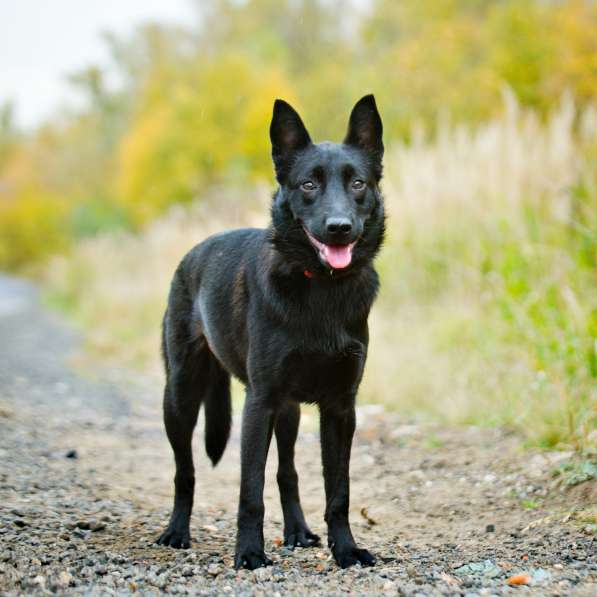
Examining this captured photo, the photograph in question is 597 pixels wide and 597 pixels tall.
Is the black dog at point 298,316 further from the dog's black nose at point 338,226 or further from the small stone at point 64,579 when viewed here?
the small stone at point 64,579

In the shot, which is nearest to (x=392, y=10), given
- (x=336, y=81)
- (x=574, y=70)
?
(x=336, y=81)

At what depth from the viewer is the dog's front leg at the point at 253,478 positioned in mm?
2922

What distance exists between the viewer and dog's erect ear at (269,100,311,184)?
323cm

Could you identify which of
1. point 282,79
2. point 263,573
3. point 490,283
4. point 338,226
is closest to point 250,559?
point 263,573

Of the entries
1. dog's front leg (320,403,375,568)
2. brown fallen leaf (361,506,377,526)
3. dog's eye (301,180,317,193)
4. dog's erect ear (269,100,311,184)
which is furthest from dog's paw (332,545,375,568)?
dog's erect ear (269,100,311,184)

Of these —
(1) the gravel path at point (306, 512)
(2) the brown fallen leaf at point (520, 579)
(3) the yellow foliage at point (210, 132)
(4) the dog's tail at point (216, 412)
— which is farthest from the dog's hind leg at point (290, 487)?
(3) the yellow foliage at point (210, 132)

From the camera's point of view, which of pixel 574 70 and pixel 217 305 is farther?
pixel 574 70

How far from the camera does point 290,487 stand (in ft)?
11.4

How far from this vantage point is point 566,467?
3779 mm

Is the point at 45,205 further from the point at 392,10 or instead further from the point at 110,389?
the point at 110,389

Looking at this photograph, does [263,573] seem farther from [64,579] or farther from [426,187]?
[426,187]

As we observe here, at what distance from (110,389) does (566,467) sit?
15.1 feet

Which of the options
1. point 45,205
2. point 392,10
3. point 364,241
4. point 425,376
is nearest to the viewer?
point 364,241

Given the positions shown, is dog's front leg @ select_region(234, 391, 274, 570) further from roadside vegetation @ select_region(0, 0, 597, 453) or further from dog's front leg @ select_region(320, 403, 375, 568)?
roadside vegetation @ select_region(0, 0, 597, 453)
